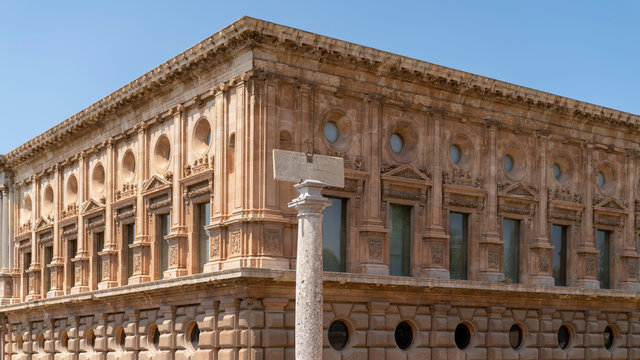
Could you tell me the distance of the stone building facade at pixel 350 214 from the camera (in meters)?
26.2

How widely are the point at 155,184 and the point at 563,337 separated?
15.1m

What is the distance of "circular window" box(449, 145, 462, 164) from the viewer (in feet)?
100

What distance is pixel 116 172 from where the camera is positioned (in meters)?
33.5

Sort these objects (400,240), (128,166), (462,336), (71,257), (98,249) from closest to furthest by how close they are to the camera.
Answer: (400,240)
(462,336)
(128,166)
(98,249)
(71,257)

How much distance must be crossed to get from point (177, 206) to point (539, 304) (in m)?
12.6

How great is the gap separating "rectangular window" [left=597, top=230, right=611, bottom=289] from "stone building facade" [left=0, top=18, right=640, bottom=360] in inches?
2.7

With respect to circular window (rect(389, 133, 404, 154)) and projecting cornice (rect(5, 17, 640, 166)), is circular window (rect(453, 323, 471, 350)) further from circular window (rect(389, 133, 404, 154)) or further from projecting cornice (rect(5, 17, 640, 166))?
projecting cornice (rect(5, 17, 640, 166))

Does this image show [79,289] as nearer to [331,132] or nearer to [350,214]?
[350,214]

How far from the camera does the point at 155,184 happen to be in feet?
101

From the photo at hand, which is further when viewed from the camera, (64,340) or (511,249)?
(64,340)

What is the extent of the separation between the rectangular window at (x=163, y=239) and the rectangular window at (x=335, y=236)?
6024mm

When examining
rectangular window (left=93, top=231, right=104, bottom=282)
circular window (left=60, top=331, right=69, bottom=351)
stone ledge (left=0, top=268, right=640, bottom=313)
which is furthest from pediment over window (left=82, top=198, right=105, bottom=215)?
circular window (left=60, top=331, right=69, bottom=351)

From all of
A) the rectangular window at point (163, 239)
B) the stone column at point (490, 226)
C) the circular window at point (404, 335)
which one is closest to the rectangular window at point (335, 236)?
the circular window at point (404, 335)

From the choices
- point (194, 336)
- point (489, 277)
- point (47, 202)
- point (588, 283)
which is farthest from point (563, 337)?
point (47, 202)
